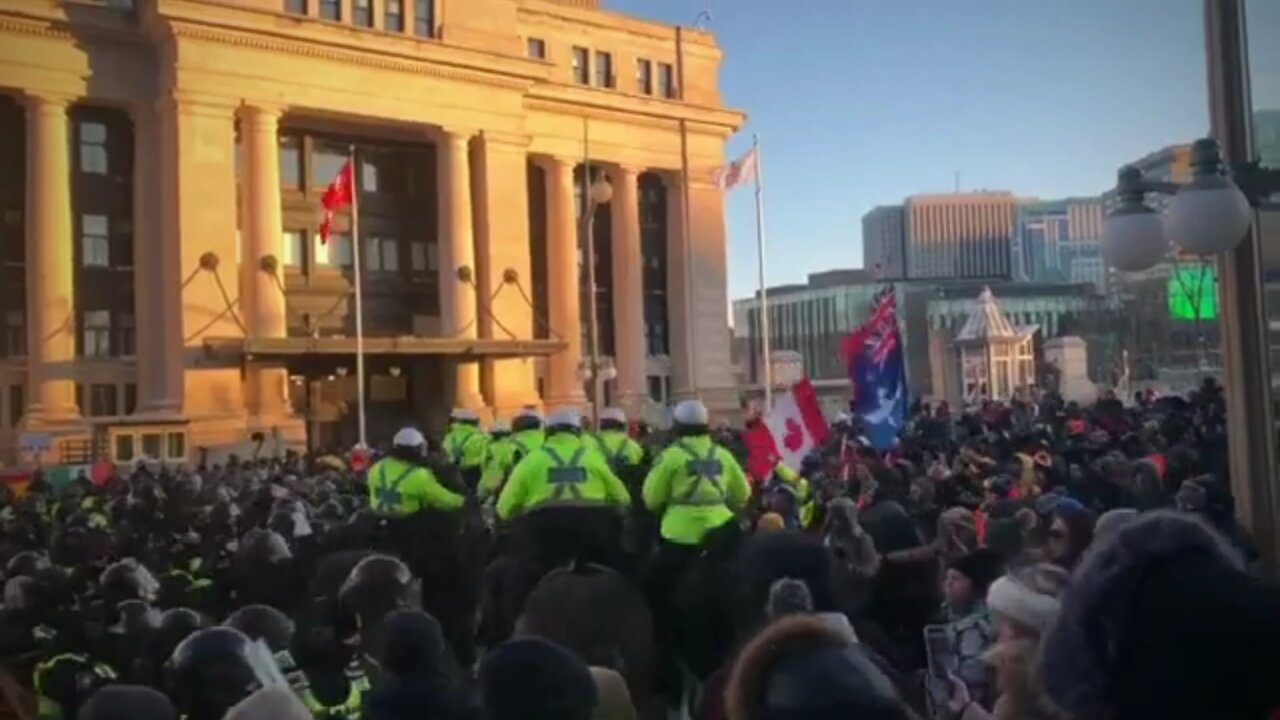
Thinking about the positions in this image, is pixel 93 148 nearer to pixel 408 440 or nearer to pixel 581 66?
pixel 581 66

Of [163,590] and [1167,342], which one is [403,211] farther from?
[1167,342]

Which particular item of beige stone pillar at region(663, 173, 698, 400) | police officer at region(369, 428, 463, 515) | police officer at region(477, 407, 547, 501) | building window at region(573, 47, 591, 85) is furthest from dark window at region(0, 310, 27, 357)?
police officer at region(369, 428, 463, 515)

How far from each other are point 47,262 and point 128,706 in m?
40.9

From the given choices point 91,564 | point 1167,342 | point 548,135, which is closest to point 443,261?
point 548,135

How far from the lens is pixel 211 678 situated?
4664 millimetres

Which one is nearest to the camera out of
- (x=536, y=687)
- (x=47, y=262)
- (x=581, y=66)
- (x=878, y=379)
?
(x=536, y=687)

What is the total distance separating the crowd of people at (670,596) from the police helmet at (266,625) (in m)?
0.01

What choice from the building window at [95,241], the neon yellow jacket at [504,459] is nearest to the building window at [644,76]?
the building window at [95,241]

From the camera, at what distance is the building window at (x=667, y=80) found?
5975cm

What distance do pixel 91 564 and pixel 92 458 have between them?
29.3m

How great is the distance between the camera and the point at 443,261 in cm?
4850

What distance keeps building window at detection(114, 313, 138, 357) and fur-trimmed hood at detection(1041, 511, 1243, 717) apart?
44998mm

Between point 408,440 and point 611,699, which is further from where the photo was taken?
point 408,440

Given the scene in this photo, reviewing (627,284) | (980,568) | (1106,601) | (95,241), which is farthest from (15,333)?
(1106,601)
